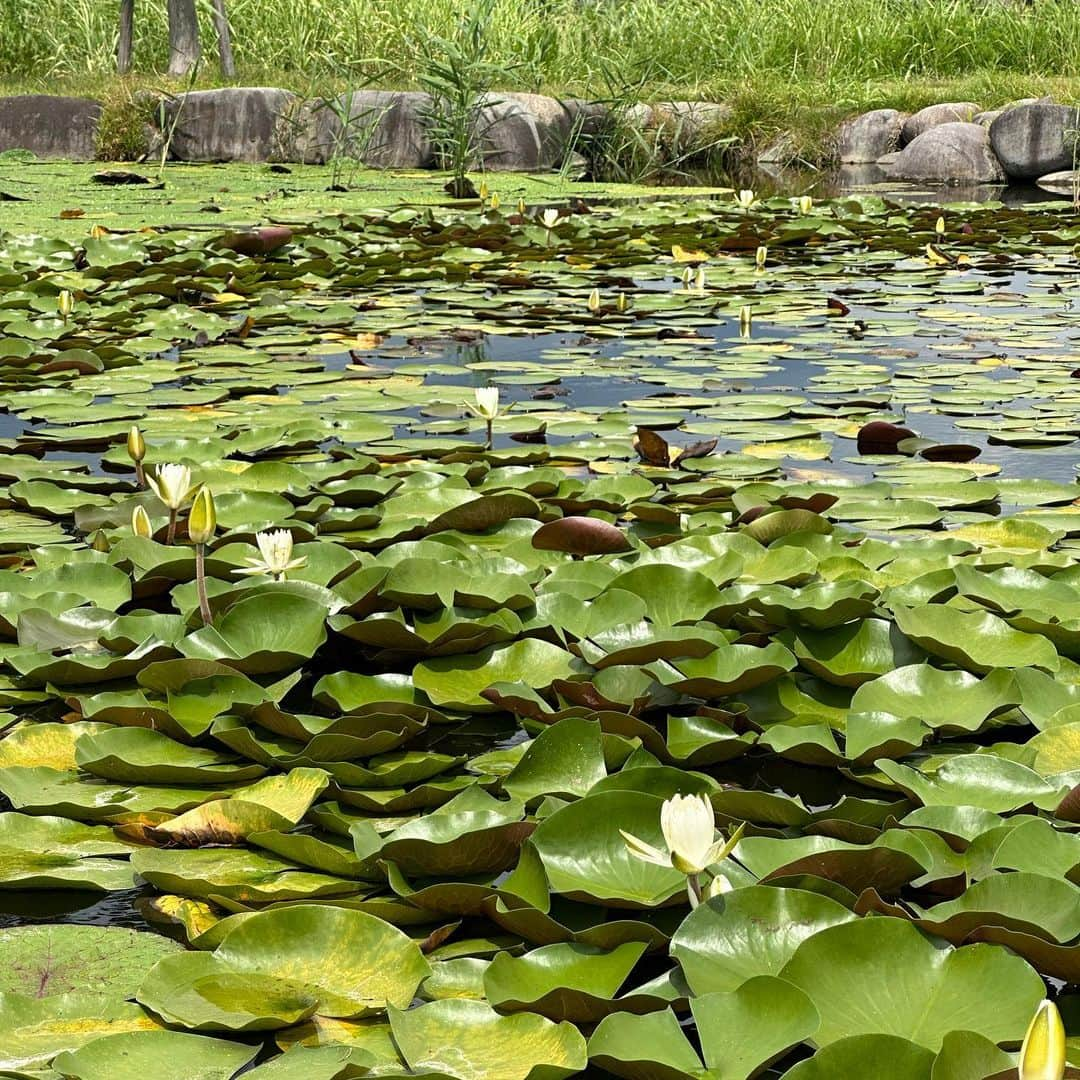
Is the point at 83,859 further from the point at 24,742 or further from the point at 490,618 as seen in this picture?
the point at 490,618

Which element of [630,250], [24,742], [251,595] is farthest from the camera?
[630,250]

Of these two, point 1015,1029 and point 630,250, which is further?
point 630,250

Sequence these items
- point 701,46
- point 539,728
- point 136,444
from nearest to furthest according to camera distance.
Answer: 1. point 539,728
2. point 136,444
3. point 701,46

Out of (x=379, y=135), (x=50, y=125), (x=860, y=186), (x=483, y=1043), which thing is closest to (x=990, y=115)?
(x=860, y=186)

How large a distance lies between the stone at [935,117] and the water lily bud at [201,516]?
41.9 feet

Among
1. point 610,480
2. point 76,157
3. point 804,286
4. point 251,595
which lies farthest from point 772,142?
point 251,595

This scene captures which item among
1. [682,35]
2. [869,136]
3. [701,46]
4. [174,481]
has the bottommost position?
[174,481]

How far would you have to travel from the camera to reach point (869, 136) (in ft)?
43.3

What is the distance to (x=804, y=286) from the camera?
482cm

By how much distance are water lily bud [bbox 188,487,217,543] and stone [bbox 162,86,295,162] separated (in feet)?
32.6

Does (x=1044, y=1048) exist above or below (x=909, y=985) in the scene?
above

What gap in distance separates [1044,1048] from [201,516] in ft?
3.66

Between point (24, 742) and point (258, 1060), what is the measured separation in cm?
58

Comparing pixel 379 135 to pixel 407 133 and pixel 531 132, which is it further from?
pixel 531 132
